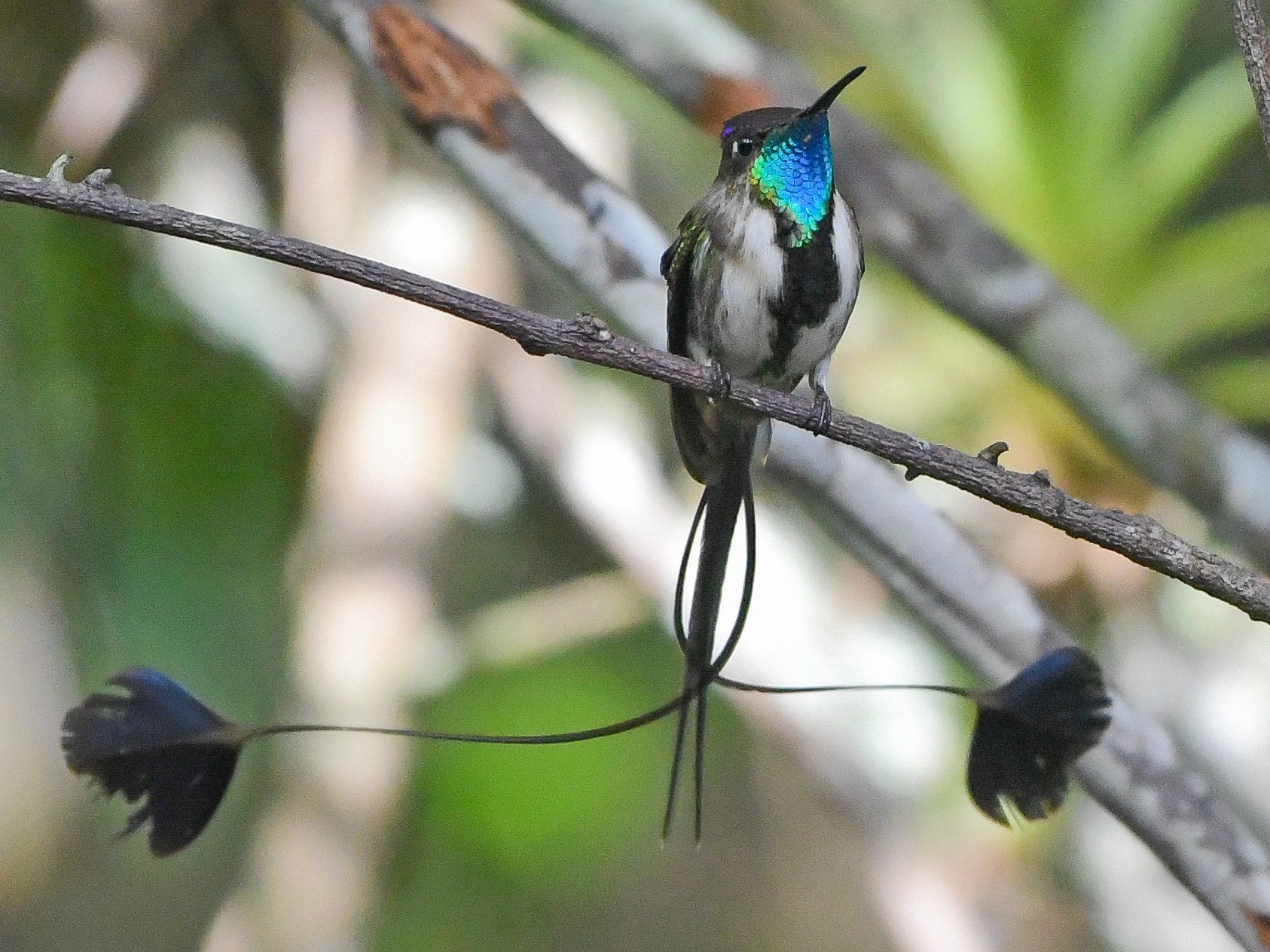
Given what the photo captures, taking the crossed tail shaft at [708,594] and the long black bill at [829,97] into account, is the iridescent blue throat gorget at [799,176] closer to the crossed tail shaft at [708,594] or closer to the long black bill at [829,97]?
the long black bill at [829,97]

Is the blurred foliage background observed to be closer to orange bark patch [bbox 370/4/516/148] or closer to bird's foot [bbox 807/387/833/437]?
orange bark patch [bbox 370/4/516/148]

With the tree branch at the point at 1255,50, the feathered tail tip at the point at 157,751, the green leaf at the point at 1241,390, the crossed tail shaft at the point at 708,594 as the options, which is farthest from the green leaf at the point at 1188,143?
the feathered tail tip at the point at 157,751

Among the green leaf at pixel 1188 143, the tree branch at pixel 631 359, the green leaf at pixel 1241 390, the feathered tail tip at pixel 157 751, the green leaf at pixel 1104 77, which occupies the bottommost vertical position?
the feathered tail tip at pixel 157 751

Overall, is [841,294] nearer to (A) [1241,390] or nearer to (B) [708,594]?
(B) [708,594]

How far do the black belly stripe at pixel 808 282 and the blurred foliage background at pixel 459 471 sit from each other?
979 mm

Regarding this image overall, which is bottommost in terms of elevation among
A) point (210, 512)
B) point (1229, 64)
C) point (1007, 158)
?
point (210, 512)

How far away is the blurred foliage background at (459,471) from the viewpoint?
93.5 inches

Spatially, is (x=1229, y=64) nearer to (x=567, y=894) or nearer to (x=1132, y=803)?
(x=1132, y=803)

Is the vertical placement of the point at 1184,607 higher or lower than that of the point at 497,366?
lower

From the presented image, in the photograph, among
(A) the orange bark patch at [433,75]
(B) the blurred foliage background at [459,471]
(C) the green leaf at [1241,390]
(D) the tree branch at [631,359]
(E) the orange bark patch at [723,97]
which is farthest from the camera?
(C) the green leaf at [1241,390]

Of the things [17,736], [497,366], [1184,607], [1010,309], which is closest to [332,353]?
[497,366]

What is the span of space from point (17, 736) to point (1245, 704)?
85.9 inches

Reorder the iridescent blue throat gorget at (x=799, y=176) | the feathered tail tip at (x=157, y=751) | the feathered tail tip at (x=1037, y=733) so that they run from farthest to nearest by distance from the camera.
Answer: the iridescent blue throat gorget at (x=799, y=176) → the feathered tail tip at (x=1037, y=733) → the feathered tail tip at (x=157, y=751)

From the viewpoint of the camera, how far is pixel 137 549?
2.76 m
